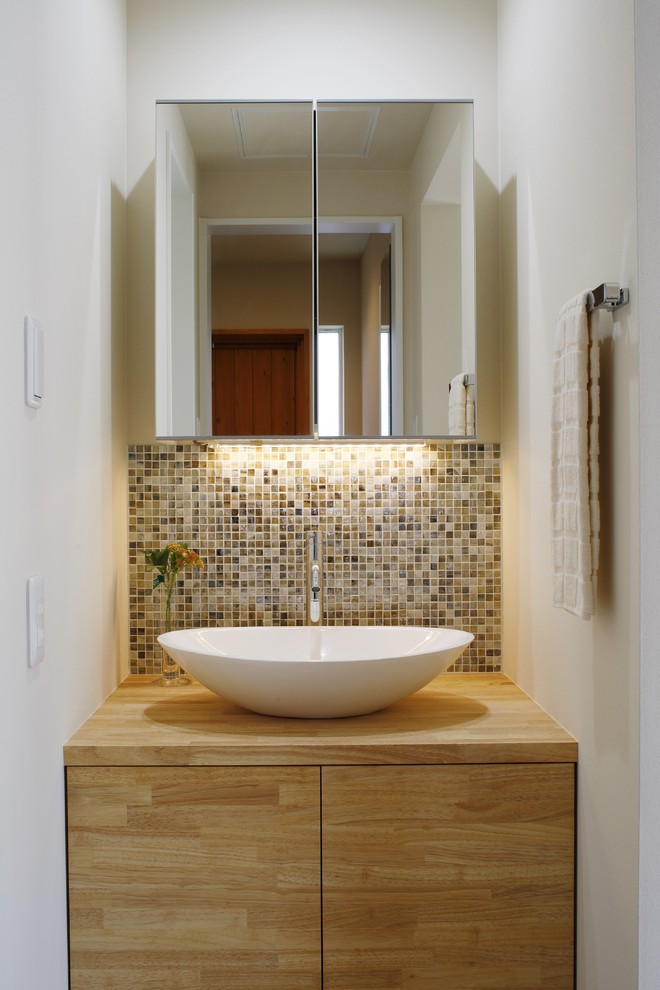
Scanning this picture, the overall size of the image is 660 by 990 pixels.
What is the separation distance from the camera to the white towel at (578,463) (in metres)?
1.37

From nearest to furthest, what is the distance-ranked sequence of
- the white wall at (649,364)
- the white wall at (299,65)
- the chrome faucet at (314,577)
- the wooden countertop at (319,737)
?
the white wall at (649,364) → the wooden countertop at (319,737) → the chrome faucet at (314,577) → the white wall at (299,65)

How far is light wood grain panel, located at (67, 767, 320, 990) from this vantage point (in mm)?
1543

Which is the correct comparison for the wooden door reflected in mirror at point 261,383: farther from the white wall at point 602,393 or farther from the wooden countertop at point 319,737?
the wooden countertop at point 319,737

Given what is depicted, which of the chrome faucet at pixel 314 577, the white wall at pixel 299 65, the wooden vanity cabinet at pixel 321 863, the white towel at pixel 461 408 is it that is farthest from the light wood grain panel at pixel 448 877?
the white wall at pixel 299 65

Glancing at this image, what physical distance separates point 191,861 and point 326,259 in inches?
53.4

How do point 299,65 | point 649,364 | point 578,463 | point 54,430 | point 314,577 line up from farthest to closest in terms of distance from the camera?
point 299,65 < point 314,577 < point 54,430 < point 578,463 < point 649,364

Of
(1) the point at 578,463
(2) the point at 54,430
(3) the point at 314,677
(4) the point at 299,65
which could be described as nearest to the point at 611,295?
(1) the point at 578,463

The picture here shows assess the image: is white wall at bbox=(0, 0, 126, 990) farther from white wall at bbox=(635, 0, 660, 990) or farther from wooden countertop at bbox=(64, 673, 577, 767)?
white wall at bbox=(635, 0, 660, 990)

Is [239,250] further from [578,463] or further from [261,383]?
[578,463]

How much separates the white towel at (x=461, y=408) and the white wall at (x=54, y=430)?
0.82 meters

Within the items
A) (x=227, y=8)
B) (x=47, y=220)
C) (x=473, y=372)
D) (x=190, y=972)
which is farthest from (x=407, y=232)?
(x=190, y=972)

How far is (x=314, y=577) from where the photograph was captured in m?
1.99

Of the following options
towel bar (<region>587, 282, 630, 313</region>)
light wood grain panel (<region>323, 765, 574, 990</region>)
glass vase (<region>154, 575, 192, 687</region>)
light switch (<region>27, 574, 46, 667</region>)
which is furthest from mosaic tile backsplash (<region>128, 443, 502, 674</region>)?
towel bar (<region>587, 282, 630, 313</region>)

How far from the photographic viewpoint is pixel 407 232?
2010 mm
